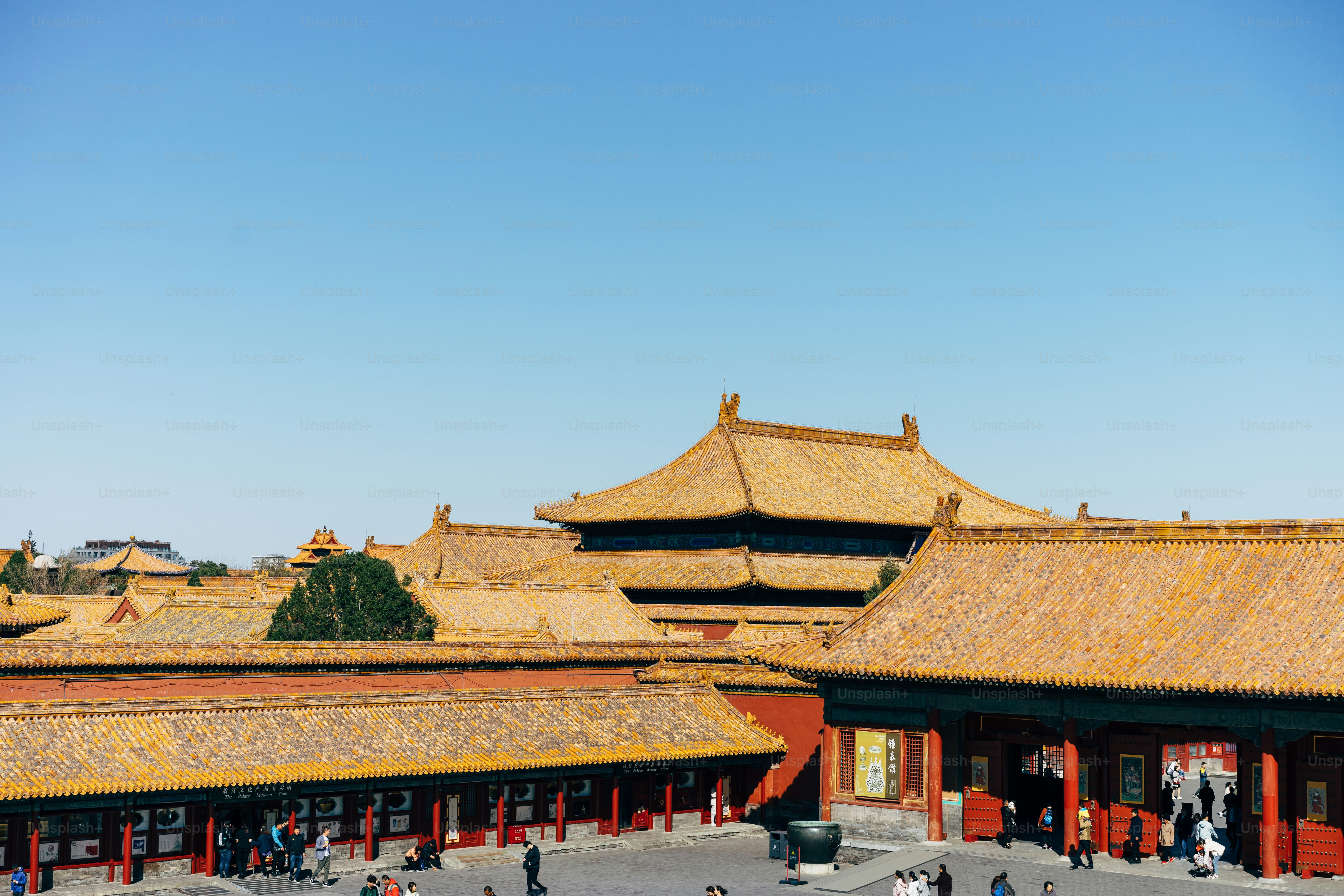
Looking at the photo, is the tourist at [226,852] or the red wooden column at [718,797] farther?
the red wooden column at [718,797]

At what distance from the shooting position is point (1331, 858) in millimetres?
36125

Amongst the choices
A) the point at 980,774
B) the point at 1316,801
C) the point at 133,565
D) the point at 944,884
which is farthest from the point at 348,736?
the point at 133,565

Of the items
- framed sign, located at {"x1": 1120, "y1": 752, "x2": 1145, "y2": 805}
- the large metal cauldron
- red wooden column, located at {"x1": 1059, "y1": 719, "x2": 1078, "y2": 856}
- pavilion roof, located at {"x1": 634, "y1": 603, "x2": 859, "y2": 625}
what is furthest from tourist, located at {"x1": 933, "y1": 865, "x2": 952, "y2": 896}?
pavilion roof, located at {"x1": 634, "y1": 603, "x2": 859, "y2": 625}

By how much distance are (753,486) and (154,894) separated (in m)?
41.4

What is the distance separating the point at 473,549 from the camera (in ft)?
→ 318

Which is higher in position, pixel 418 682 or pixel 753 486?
pixel 753 486

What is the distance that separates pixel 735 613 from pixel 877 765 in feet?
81.6

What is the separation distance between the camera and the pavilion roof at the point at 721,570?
2682 inches

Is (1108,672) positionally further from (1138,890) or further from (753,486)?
(753,486)

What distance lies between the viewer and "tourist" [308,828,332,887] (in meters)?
36.3

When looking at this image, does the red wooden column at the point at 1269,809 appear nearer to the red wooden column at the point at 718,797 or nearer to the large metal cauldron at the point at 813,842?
the large metal cauldron at the point at 813,842

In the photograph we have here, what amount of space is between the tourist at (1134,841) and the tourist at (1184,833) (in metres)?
1.16

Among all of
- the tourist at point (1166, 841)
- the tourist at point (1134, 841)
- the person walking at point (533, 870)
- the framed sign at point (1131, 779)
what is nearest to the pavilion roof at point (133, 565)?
the person walking at point (533, 870)

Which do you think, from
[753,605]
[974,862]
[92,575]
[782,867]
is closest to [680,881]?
[782,867]
